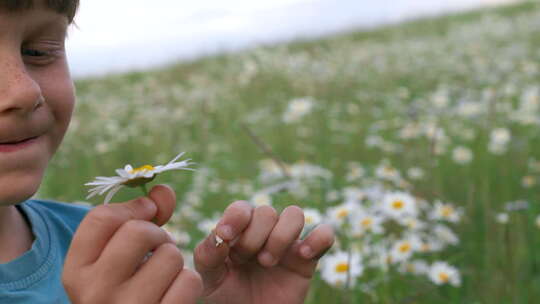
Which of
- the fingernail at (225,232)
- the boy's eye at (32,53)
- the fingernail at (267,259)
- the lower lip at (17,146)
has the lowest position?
the fingernail at (267,259)

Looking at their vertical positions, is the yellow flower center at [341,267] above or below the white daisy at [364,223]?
→ below

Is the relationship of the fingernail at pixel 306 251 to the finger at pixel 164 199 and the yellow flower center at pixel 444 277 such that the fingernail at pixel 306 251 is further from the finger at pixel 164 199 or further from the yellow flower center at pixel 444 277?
the yellow flower center at pixel 444 277

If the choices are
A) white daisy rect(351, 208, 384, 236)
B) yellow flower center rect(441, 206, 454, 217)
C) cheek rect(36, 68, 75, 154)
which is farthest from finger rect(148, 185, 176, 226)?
yellow flower center rect(441, 206, 454, 217)

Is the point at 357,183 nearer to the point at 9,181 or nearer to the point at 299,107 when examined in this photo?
the point at 299,107

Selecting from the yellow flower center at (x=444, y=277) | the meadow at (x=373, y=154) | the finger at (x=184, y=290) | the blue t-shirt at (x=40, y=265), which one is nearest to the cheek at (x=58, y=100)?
the blue t-shirt at (x=40, y=265)

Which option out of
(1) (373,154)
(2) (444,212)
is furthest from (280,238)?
(1) (373,154)

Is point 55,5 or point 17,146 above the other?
point 55,5

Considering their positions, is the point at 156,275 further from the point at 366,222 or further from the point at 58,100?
the point at 366,222

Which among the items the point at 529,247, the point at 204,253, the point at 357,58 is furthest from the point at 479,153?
the point at 357,58
